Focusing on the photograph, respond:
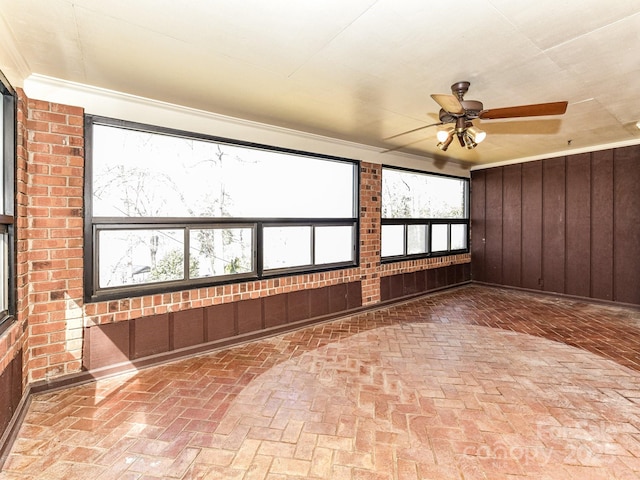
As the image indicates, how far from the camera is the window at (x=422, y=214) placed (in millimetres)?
5223

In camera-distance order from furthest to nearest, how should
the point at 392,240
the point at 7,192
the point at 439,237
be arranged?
the point at 439,237 < the point at 392,240 < the point at 7,192

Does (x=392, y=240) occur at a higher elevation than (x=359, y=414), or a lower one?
higher

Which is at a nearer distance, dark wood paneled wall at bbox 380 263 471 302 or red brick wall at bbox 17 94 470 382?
red brick wall at bbox 17 94 470 382

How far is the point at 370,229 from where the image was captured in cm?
479

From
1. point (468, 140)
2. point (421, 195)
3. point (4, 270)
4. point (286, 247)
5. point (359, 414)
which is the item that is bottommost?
point (359, 414)

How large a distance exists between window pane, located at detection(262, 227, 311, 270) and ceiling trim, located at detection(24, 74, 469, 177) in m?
1.05

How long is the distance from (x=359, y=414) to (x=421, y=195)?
14.4 ft

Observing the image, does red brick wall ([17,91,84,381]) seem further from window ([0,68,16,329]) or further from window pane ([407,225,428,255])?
window pane ([407,225,428,255])

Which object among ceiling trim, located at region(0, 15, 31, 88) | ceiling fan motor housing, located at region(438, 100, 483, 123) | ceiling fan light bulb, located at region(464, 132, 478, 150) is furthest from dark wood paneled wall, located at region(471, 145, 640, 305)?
ceiling trim, located at region(0, 15, 31, 88)

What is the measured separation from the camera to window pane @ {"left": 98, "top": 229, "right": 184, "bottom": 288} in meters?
2.78

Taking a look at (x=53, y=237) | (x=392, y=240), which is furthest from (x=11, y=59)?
(x=392, y=240)

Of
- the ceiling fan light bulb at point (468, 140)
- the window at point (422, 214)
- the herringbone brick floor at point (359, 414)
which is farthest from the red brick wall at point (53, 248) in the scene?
the window at point (422, 214)

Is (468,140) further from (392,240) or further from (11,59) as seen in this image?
(11,59)

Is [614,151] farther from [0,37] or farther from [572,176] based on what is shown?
[0,37]
